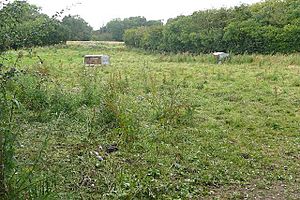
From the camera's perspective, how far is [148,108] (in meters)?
6.20

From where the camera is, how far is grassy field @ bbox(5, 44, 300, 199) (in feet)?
10.4

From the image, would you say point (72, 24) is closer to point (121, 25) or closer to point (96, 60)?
point (96, 60)

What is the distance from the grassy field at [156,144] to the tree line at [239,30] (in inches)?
506

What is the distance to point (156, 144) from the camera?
445 cm

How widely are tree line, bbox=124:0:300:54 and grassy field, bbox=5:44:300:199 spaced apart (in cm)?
1285

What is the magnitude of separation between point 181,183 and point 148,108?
9.21 feet

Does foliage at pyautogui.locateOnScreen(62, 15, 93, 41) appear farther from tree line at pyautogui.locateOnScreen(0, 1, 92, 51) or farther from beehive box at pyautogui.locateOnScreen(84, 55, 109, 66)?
beehive box at pyautogui.locateOnScreen(84, 55, 109, 66)

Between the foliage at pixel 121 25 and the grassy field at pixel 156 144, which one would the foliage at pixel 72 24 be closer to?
the grassy field at pixel 156 144

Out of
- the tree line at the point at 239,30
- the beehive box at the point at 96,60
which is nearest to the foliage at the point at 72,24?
the beehive box at the point at 96,60

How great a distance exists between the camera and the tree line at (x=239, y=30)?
771 inches

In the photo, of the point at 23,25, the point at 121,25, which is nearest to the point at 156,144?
the point at 23,25

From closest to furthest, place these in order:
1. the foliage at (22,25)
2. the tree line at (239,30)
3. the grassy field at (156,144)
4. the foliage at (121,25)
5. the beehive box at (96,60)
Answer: the foliage at (22,25)
the grassy field at (156,144)
the beehive box at (96,60)
the tree line at (239,30)
the foliage at (121,25)

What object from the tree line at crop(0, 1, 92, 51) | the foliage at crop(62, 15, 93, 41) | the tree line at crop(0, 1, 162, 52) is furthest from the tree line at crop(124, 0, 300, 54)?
the tree line at crop(0, 1, 92, 51)

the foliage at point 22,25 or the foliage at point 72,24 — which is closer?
the foliage at point 22,25
